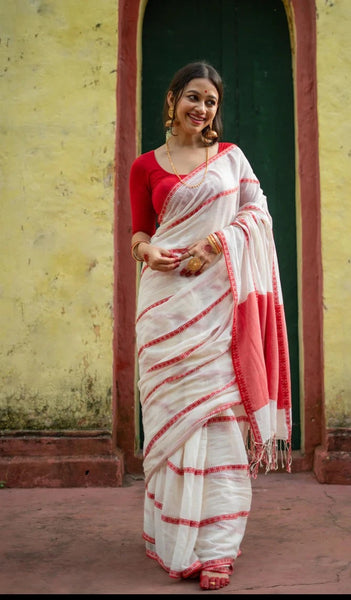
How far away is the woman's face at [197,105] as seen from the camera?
269 centimetres

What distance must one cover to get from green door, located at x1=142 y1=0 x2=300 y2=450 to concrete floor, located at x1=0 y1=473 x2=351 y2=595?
6.21ft

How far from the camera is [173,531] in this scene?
8.00 feet

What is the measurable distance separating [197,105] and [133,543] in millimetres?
1946

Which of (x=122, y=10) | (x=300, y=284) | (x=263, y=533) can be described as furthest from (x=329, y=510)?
(x=122, y=10)

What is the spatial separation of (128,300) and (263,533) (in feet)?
6.06

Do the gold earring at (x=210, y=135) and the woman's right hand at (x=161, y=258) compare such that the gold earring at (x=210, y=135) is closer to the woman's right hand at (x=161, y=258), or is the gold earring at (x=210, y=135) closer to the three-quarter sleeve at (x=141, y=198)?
the three-quarter sleeve at (x=141, y=198)

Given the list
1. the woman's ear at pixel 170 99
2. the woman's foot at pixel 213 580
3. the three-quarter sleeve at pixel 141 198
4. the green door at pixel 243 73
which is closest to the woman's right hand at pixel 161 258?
the three-quarter sleeve at pixel 141 198

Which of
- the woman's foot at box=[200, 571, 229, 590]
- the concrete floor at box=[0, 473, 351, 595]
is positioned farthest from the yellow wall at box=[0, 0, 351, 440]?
the woman's foot at box=[200, 571, 229, 590]

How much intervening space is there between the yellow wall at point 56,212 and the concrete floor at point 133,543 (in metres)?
0.66

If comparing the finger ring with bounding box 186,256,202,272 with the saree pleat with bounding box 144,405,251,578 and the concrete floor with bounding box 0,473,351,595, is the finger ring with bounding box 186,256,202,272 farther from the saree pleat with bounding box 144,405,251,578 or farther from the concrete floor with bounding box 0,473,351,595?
the concrete floor with bounding box 0,473,351,595

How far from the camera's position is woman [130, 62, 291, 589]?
2428 mm

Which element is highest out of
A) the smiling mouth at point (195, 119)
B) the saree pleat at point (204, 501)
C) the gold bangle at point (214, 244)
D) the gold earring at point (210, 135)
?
the smiling mouth at point (195, 119)

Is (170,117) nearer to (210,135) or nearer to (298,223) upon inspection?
(210,135)

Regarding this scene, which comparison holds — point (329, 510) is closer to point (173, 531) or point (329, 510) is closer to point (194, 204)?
point (173, 531)
